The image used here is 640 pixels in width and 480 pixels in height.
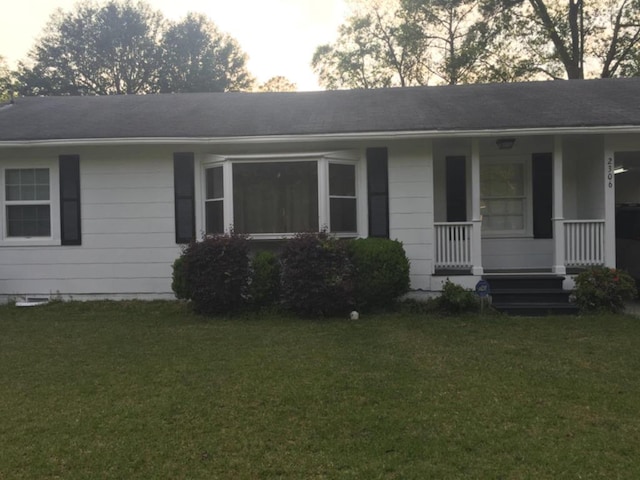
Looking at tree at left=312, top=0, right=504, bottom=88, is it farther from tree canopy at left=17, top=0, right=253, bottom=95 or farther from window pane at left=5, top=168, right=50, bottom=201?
window pane at left=5, top=168, right=50, bottom=201

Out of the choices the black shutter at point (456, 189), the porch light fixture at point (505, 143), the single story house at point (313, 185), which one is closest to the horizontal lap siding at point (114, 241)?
the single story house at point (313, 185)

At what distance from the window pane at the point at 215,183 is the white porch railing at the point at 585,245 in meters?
5.86

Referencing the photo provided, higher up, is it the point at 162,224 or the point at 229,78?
the point at 229,78

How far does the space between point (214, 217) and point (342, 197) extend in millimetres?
2259

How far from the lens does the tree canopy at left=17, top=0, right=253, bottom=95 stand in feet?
97.3

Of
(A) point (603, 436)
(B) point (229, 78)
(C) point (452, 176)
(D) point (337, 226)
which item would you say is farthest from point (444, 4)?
(A) point (603, 436)

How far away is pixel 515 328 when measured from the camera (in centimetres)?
680

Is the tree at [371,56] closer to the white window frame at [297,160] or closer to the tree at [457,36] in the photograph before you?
the tree at [457,36]

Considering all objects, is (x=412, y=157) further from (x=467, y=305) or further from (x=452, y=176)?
(x=467, y=305)

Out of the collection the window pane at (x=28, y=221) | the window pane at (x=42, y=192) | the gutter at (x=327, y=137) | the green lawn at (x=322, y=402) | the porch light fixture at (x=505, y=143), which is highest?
the gutter at (x=327, y=137)

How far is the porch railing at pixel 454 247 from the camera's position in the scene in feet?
28.1

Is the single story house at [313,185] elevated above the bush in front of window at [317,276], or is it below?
above

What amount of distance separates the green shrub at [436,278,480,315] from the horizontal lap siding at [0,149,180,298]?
4556mm

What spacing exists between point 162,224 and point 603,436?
7.39 metres
